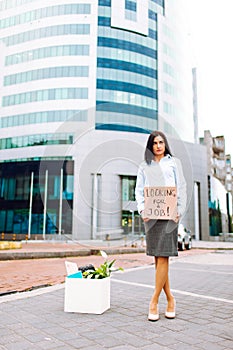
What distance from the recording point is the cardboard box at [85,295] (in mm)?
3307

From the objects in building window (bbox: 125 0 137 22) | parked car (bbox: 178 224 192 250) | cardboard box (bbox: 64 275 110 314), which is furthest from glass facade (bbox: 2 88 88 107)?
cardboard box (bbox: 64 275 110 314)

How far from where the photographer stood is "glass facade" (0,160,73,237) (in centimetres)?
3450

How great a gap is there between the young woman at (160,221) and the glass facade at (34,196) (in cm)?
3073

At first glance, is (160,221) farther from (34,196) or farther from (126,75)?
(126,75)

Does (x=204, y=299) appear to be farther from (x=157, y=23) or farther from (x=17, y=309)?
(x=157, y=23)

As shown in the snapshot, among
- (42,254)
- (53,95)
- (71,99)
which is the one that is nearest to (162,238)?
(42,254)

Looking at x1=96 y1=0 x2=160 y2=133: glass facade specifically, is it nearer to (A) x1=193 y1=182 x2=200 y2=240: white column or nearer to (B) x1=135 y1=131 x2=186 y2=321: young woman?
(A) x1=193 y1=182 x2=200 y2=240: white column

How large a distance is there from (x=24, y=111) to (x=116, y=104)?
11.2 metres

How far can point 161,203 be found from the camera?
10.5 feet

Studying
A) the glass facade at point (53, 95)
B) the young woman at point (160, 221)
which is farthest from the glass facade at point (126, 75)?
the young woman at point (160, 221)

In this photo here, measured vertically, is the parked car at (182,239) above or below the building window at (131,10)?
below

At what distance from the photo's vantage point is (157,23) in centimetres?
4309

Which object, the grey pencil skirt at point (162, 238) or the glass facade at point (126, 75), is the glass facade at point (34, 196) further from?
the grey pencil skirt at point (162, 238)

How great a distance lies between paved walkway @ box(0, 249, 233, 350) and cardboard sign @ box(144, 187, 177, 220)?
3.33 ft
